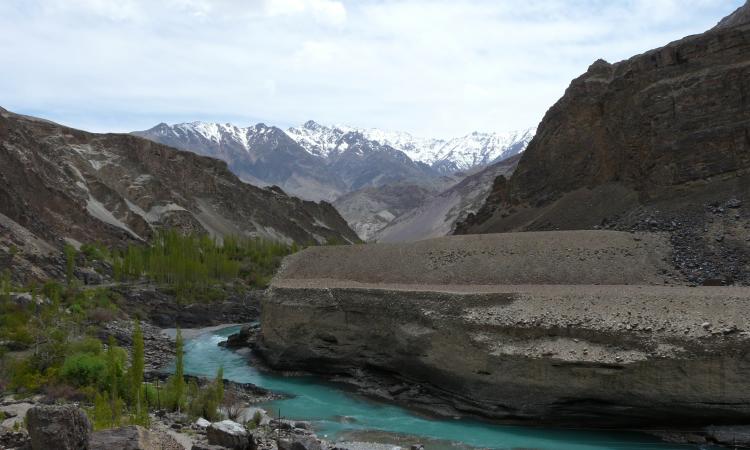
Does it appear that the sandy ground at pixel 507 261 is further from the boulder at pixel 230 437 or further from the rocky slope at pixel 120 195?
the rocky slope at pixel 120 195

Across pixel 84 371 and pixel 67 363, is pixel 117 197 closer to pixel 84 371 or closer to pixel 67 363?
pixel 67 363

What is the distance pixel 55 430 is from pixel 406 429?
14.4 m

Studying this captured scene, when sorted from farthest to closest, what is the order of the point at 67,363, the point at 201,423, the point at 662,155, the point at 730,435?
the point at 662,155 → the point at 67,363 → the point at 730,435 → the point at 201,423

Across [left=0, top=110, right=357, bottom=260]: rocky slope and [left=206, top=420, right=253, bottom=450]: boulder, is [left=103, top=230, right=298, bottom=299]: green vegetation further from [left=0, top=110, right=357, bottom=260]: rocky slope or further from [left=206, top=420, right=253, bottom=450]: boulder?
[left=206, top=420, right=253, bottom=450]: boulder

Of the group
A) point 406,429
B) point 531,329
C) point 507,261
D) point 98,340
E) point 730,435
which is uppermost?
point 507,261

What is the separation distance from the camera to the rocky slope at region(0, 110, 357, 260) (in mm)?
72688

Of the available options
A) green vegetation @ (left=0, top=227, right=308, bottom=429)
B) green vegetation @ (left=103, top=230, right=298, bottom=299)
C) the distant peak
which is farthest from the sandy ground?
the distant peak

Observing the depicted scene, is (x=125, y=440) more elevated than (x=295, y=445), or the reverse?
(x=125, y=440)

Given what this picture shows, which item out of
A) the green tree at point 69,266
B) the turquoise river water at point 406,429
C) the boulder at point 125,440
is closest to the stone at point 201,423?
the turquoise river water at point 406,429

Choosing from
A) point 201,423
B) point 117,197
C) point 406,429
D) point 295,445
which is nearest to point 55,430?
point 295,445

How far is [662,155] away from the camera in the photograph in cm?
4612

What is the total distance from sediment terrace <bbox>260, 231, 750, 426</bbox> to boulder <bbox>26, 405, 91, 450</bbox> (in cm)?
1630

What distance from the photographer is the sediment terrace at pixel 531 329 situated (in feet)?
69.1

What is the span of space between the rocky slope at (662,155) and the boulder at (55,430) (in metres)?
29.3
